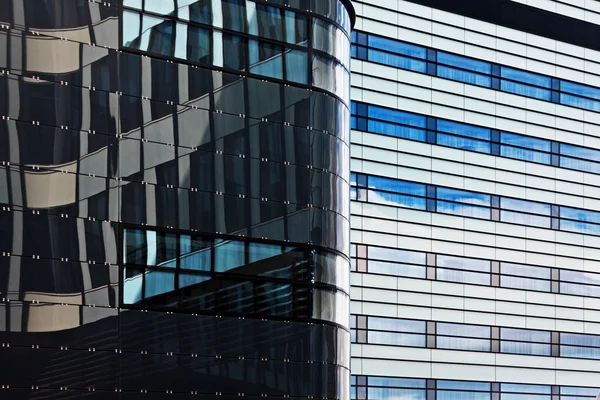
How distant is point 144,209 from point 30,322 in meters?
3.26

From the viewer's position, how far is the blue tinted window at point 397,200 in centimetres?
Answer: 4150

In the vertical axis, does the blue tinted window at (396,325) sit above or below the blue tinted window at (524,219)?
below

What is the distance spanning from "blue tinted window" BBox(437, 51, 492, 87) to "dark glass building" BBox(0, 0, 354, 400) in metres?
19.6

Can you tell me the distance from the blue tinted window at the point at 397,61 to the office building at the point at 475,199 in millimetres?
99

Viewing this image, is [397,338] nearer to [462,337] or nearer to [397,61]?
[462,337]

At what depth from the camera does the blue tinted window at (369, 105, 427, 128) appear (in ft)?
136

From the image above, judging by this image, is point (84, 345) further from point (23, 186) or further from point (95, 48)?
point (95, 48)

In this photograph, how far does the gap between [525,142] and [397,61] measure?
7963mm

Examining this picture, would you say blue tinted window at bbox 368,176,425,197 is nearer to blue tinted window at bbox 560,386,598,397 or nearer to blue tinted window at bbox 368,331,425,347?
blue tinted window at bbox 368,331,425,347

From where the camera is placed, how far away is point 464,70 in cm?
4456

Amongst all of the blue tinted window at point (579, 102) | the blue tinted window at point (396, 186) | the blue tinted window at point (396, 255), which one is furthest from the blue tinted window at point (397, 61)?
the blue tinted window at point (579, 102)

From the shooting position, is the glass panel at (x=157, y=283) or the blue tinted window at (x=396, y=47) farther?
the blue tinted window at (x=396, y=47)

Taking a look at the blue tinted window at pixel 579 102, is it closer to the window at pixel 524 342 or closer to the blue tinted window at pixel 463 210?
the blue tinted window at pixel 463 210

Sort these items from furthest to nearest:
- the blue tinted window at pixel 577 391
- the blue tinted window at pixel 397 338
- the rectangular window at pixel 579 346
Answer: the rectangular window at pixel 579 346 → the blue tinted window at pixel 577 391 → the blue tinted window at pixel 397 338
